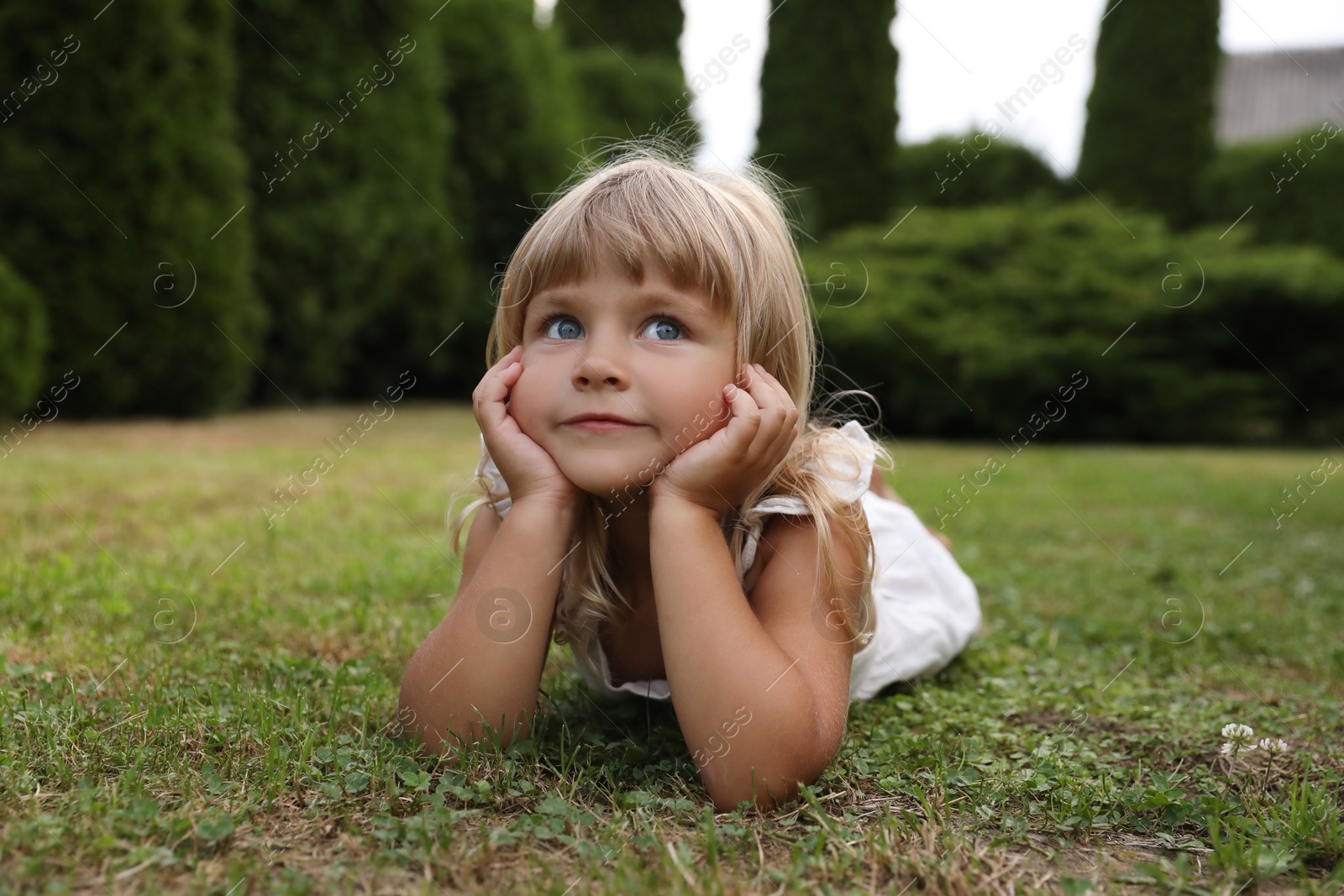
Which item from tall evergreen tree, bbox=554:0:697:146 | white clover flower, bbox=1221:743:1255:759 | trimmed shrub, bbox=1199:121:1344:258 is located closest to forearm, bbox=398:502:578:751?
white clover flower, bbox=1221:743:1255:759

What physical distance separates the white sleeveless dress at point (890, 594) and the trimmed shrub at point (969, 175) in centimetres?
1314

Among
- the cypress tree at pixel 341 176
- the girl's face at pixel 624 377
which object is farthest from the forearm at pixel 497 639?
the cypress tree at pixel 341 176

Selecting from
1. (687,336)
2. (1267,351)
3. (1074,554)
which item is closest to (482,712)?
(687,336)

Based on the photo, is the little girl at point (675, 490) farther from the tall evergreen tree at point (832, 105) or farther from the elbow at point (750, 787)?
the tall evergreen tree at point (832, 105)

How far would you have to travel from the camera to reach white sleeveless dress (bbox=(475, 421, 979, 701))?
2100 mm

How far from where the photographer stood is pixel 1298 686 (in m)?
2.60

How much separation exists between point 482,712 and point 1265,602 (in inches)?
119

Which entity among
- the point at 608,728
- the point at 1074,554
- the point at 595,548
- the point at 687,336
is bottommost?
the point at 1074,554

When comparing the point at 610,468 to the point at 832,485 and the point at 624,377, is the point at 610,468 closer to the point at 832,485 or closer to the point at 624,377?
the point at 624,377

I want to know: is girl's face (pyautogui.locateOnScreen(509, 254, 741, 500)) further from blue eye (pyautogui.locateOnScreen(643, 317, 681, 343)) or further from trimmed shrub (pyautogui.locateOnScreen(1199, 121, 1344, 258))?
trimmed shrub (pyautogui.locateOnScreen(1199, 121, 1344, 258))

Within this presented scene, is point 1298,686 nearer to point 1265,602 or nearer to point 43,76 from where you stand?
point 1265,602

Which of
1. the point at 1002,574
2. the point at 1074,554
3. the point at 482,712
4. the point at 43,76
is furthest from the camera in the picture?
the point at 43,76

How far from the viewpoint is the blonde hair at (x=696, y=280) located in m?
1.88

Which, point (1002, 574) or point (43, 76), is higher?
point (43, 76)
